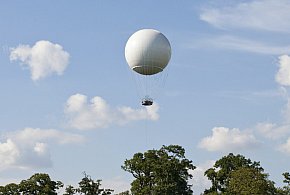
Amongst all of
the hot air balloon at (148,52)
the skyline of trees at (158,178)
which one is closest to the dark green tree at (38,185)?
the skyline of trees at (158,178)

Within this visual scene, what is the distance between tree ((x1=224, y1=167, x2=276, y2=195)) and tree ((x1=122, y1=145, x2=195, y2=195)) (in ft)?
41.2

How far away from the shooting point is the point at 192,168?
97500 millimetres

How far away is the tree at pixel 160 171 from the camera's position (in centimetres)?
9549

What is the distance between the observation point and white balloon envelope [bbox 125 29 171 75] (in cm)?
5875

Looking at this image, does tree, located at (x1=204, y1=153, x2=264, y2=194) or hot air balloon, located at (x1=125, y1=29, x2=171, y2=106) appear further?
tree, located at (x1=204, y1=153, x2=264, y2=194)

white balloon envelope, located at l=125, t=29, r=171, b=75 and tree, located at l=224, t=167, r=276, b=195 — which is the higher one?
white balloon envelope, located at l=125, t=29, r=171, b=75

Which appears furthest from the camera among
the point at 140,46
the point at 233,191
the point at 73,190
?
the point at 73,190

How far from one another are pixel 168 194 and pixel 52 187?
16.3m

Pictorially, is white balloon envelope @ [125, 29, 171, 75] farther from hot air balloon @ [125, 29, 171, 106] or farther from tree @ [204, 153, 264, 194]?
tree @ [204, 153, 264, 194]

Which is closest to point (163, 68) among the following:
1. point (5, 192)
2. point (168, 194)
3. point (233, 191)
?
point (233, 191)

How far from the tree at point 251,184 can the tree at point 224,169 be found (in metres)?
15.0

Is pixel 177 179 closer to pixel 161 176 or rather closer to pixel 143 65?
pixel 161 176

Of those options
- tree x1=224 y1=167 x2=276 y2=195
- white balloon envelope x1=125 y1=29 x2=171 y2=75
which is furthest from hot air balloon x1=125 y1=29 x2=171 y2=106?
tree x1=224 y1=167 x2=276 y2=195

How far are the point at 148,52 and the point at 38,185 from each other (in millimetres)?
42864
